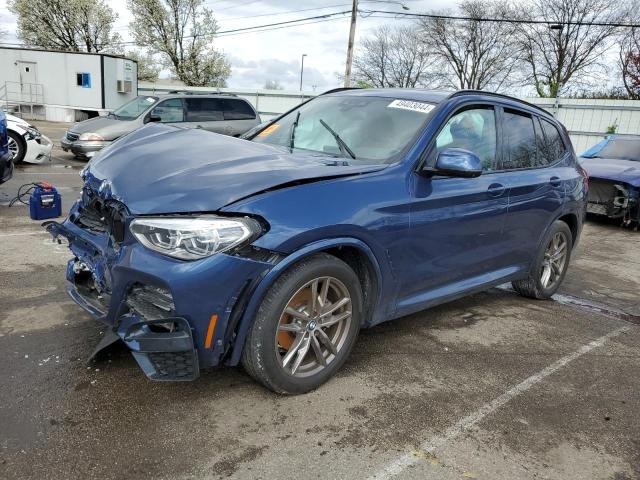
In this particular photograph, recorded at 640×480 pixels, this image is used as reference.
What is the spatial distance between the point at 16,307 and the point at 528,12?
44.0 m

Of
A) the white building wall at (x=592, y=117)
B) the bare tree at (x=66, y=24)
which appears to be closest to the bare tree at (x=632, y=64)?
the white building wall at (x=592, y=117)

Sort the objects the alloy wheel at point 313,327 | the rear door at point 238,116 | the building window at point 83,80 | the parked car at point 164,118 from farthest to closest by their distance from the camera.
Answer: the building window at point 83,80 < the rear door at point 238,116 < the parked car at point 164,118 < the alloy wheel at point 313,327

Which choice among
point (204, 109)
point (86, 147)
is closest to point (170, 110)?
point (204, 109)

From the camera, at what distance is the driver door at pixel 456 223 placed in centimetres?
341

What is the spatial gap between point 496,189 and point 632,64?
126ft

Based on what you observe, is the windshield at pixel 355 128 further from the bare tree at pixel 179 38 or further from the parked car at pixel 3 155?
the bare tree at pixel 179 38

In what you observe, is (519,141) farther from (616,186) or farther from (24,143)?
(24,143)

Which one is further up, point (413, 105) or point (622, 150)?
point (413, 105)

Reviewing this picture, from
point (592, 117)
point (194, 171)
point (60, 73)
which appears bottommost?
point (194, 171)

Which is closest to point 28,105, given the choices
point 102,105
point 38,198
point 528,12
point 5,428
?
point 102,105

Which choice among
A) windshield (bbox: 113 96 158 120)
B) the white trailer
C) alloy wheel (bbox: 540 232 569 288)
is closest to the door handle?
alloy wheel (bbox: 540 232 569 288)

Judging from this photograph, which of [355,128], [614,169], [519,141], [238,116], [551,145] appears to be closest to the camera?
[355,128]

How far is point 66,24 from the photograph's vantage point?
4359 cm

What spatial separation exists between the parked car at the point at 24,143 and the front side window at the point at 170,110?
2.65 m
